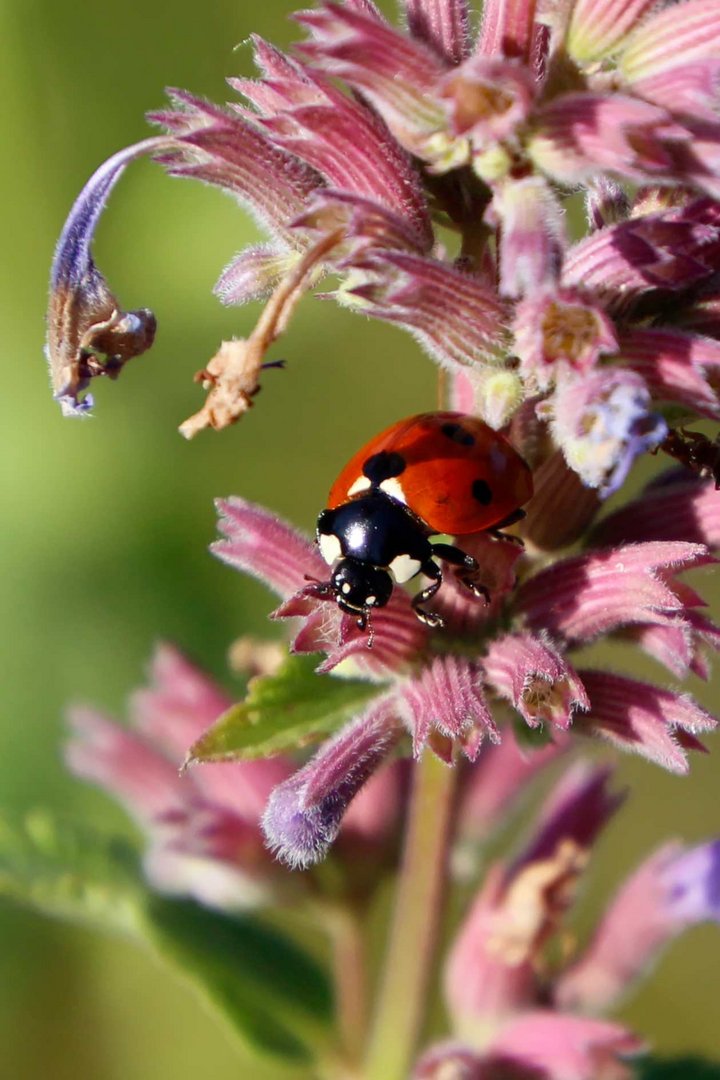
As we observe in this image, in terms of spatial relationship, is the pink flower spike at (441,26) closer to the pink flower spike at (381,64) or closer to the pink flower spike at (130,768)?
the pink flower spike at (381,64)

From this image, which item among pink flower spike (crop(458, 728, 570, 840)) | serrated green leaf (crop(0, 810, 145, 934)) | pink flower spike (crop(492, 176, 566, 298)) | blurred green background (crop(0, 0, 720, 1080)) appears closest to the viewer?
pink flower spike (crop(492, 176, 566, 298))

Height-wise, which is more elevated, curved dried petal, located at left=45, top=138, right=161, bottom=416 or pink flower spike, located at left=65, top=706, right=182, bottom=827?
curved dried petal, located at left=45, top=138, right=161, bottom=416

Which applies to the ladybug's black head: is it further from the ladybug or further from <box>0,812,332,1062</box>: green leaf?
<box>0,812,332,1062</box>: green leaf

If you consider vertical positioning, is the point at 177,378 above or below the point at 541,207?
above

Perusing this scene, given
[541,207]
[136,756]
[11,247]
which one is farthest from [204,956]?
[11,247]

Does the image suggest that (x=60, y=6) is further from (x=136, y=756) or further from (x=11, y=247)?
(x=136, y=756)

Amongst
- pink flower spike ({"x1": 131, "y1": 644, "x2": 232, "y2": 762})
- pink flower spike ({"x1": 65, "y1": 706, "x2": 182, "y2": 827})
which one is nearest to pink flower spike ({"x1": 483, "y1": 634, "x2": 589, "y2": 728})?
pink flower spike ({"x1": 131, "y1": 644, "x2": 232, "y2": 762})
